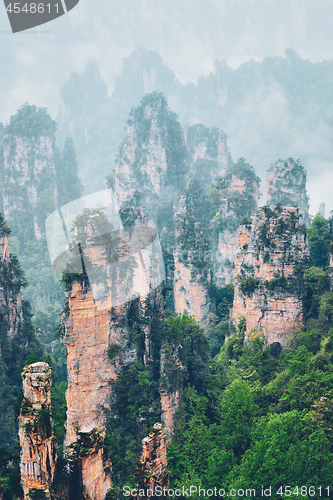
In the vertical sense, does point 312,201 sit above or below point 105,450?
above

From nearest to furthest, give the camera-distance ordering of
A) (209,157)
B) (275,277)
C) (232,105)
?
(275,277)
(209,157)
(232,105)

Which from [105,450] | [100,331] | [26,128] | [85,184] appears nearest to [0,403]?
[100,331]

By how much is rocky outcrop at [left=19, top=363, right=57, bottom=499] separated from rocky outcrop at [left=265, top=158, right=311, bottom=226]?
Result: 44411mm

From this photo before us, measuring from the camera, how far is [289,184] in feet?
174

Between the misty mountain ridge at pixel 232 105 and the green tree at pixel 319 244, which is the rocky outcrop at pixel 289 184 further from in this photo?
the misty mountain ridge at pixel 232 105

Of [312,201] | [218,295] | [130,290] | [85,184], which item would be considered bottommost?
[218,295]

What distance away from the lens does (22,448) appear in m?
11.3

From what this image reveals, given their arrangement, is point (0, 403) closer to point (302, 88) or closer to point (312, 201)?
point (312, 201)

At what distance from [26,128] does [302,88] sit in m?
58.5

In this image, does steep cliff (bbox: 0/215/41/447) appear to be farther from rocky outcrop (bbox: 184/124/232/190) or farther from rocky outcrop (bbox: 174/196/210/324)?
rocky outcrop (bbox: 184/124/232/190)

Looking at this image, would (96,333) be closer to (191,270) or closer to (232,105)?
(191,270)

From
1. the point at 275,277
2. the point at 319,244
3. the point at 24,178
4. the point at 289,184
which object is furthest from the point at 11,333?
the point at 24,178

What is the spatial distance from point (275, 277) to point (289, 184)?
1191 inches

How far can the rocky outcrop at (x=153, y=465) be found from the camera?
12633 mm
